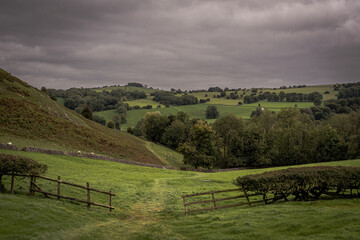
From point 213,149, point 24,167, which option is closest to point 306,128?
point 213,149

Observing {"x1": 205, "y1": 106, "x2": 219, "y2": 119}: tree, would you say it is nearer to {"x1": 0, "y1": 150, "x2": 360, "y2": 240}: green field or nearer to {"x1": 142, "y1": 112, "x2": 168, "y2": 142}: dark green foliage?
{"x1": 142, "y1": 112, "x2": 168, "y2": 142}: dark green foliage

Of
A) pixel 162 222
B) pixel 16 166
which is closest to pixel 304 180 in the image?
pixel 162 222

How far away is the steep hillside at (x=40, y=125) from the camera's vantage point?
2009 inches

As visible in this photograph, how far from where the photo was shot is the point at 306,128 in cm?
8481

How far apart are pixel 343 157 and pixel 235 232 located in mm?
74802

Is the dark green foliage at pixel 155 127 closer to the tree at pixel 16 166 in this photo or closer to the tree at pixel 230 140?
the tree at pixel 230 140

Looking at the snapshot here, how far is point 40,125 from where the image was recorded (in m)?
56.5

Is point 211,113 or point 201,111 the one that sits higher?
point 201,111

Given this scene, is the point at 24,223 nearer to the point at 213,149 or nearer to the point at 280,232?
the point at 280,232

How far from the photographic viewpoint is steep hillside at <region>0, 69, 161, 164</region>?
51.0m

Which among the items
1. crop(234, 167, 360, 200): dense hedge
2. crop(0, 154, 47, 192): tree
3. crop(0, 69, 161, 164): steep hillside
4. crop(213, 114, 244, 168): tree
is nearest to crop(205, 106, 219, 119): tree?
crop(213, 114, 244, 168): tree

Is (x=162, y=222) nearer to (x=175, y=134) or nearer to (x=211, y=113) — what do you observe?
(x=175, y=134)

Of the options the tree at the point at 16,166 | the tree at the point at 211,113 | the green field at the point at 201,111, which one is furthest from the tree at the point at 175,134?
the tree at the point at 16,166

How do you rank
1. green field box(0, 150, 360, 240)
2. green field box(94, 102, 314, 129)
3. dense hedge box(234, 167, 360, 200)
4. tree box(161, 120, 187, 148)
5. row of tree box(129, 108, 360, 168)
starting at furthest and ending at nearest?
green field box(94, 102, 314, 129) → tree box(161, 120, 187, 148) → row of tree box(129, 108, 360, 168) → dense hedge box(234, 167, 360, 200) → green field box(0, 150, 360, 240)
